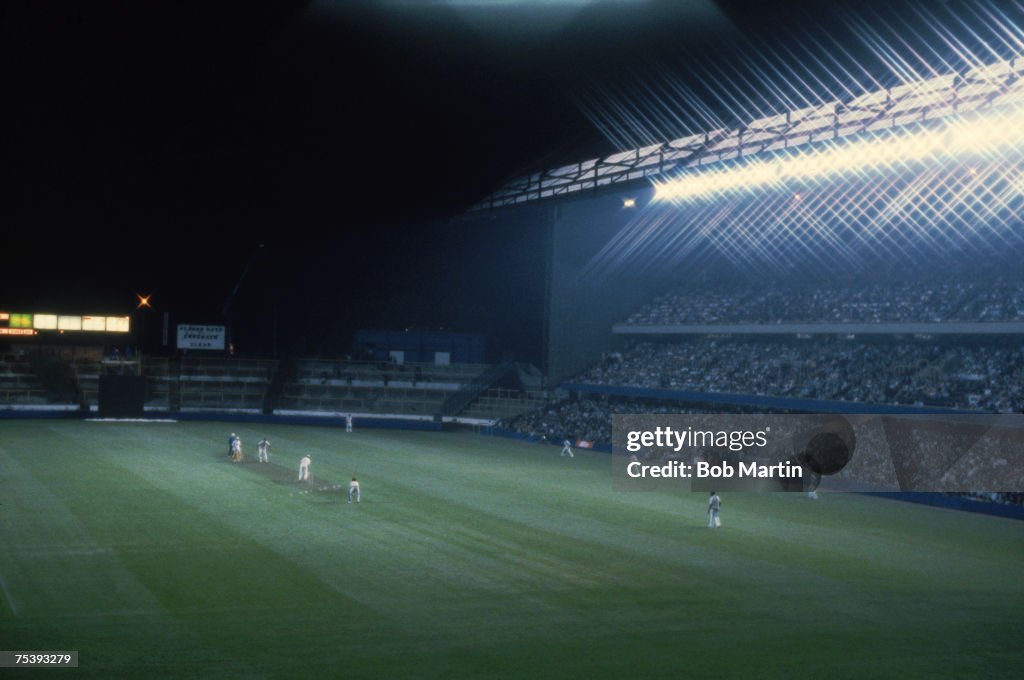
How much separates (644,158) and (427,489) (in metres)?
27.1

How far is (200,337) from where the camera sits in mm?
71062

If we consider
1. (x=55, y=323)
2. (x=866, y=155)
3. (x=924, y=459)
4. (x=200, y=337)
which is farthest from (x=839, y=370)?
(x=55, y=323)

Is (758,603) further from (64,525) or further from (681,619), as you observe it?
(64,525)

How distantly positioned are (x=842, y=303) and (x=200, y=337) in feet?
145

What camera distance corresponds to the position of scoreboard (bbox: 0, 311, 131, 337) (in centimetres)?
6419

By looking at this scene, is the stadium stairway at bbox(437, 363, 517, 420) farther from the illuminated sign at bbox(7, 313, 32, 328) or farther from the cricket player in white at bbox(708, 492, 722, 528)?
the cricket player in white at bbox(708, 492, 722, 528)

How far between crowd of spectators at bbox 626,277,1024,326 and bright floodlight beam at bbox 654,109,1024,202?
609 centimetres

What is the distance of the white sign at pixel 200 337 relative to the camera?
231 feet

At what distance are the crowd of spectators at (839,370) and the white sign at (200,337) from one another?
90.8ft

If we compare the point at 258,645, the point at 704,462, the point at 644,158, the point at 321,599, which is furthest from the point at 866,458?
the point at 258,645

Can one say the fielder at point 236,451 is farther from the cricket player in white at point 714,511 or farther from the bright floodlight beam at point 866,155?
the bright floodlight beam at point 866,155

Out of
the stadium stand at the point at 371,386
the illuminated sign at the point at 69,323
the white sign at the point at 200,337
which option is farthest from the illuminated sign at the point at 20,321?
the stadium stand at the point at 371,386

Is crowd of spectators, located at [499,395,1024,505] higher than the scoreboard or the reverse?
the reverse

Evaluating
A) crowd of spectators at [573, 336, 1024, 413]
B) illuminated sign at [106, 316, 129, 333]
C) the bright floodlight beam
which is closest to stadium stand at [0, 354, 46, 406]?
illuminated sign at [106, 316, 129, 333]
